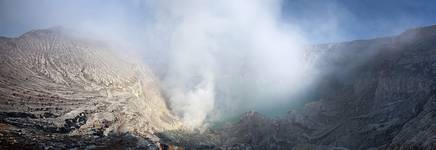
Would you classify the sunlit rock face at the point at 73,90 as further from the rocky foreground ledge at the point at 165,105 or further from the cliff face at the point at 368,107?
the cliff face at the point at 368,107

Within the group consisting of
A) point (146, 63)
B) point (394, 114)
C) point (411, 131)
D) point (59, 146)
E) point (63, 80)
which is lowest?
point (59, 146)

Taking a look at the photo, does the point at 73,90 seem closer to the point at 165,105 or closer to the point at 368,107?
the point at 165,105

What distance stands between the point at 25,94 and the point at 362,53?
108242 millimetres

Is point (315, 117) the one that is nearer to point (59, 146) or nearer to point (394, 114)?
point (394, 114)

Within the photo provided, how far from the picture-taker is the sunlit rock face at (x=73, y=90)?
191 feet

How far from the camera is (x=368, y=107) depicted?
9500 cm

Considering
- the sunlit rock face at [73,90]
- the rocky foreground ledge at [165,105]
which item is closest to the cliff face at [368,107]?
the rocky foreground ledge at [165,105]

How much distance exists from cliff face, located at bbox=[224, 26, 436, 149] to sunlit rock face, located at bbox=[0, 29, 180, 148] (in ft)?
95.1

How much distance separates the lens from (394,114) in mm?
85125

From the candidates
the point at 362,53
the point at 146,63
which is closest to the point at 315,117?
the point at 362,53

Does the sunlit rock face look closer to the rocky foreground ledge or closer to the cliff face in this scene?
the rocky foreground ledge

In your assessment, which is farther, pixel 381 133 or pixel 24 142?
pixel 381 133

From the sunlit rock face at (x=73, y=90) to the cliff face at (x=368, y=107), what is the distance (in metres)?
29.0

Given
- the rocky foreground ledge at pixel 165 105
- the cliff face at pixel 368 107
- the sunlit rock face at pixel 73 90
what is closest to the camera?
the rocky foreground ledge at pixel 165 105
